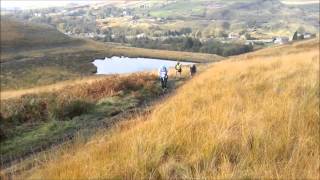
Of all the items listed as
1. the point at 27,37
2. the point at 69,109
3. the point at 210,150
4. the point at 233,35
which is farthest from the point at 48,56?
the point at 210,150

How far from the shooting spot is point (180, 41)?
152 m

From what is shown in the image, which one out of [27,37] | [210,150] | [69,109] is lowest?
[27,37]

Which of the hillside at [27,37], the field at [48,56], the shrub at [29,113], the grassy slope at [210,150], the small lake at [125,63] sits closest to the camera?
the grassy slope at [210,150]

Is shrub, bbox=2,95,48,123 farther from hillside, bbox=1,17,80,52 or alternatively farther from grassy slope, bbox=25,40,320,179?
hillside, bbox=1,17,80,52

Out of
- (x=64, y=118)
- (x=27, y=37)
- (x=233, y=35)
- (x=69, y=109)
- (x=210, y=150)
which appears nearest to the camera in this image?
(x=210, y=150)

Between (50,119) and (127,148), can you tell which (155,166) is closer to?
(127,148)

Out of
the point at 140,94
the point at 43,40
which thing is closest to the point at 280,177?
the point at 140,94

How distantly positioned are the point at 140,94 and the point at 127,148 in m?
16.6

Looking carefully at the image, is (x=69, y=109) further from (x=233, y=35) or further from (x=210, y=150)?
(x=233, y=35)

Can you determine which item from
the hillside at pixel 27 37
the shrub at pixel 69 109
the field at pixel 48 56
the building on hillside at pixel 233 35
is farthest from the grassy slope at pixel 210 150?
the building on hillside at pixel 233 35

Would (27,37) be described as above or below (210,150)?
below

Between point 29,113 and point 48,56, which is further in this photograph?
point 48,56

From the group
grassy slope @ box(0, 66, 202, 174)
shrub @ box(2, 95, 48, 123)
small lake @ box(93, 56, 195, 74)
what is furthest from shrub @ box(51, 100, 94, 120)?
small lake @ box(93, 56, 195, 74)

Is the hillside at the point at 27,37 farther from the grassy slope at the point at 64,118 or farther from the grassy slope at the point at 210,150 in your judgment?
the grassy slope at the point at 210,150
